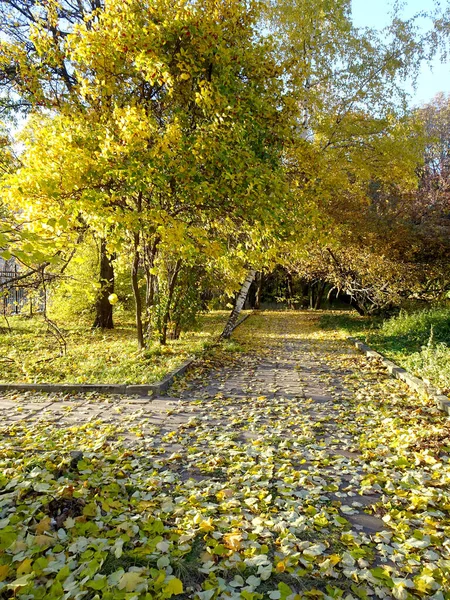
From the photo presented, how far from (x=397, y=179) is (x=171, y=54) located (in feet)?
24.7

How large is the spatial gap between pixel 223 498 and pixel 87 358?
5.45m

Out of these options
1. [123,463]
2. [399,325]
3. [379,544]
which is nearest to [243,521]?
[379,544]

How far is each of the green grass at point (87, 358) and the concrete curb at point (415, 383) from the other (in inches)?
141

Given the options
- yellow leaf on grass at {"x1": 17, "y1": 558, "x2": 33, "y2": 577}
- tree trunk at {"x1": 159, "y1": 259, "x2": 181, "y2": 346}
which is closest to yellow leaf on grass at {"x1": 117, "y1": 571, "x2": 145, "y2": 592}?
yellow leaf on grass at {"x1": 17, "y1": 558, "x2": 33, "y2": 577}

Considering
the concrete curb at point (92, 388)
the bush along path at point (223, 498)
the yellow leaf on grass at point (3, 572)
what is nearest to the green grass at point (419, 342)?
the bush along path at point (223, 498)

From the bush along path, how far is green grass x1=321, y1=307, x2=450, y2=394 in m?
0.75

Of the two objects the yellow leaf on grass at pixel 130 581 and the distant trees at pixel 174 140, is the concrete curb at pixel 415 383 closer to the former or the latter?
the distant trees at pixel 174 140

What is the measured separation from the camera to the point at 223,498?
114 inches

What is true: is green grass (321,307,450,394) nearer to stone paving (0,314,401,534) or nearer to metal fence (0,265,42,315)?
stone paving (0,314,401,534)

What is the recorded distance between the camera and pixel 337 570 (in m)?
2.19

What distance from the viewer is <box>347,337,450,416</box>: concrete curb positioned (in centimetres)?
481

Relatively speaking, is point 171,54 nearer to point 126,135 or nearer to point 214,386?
point 126,135

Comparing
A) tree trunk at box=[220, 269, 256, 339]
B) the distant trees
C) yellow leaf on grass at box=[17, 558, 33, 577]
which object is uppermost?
the distant trees

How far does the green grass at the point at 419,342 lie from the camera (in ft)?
19.1
